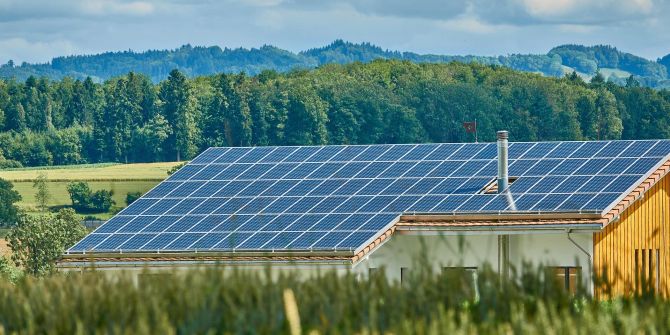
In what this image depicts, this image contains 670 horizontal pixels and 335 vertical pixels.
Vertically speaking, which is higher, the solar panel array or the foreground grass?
the solar panel array

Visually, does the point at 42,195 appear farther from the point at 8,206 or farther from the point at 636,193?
the point at 636,193

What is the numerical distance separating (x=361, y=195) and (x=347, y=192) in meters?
0.47

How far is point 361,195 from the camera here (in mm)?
44438

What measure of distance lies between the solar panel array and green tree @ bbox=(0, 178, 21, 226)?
121 metres

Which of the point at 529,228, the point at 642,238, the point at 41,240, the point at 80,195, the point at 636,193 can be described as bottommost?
the point at 41,240

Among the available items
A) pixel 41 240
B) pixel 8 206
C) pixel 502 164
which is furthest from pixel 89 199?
pixel 502 164

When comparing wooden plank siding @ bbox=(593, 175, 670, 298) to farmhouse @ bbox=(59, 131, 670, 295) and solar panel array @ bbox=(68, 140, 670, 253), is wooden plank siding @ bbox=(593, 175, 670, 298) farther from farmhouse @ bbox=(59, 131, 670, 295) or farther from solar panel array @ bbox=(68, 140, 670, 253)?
solar panel array @ bbox=(68, 140, 670, 253)

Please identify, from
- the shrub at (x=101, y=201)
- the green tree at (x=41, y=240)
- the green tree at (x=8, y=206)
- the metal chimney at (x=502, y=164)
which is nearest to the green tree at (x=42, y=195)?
the green tree at (x=8, y=206)

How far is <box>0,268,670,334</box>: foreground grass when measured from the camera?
15461mm

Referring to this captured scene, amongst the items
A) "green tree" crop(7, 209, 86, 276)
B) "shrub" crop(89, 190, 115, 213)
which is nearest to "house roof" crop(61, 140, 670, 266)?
"green tree" crop(7, 209, 86, 276)

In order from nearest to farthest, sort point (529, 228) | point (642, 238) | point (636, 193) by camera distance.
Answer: point (529, 228), point (636, 193), point (642, 238)

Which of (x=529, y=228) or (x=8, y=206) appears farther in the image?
(x=8, y=206)

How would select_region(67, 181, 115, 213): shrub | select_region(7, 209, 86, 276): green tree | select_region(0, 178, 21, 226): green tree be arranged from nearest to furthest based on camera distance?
select_region(7, 209, 86, 276): green tree, select_region(0, 178, 21, 226): green tree, select_region(67, 181, 115, 213): shrub

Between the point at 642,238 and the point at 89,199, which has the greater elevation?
the point at 89,199
